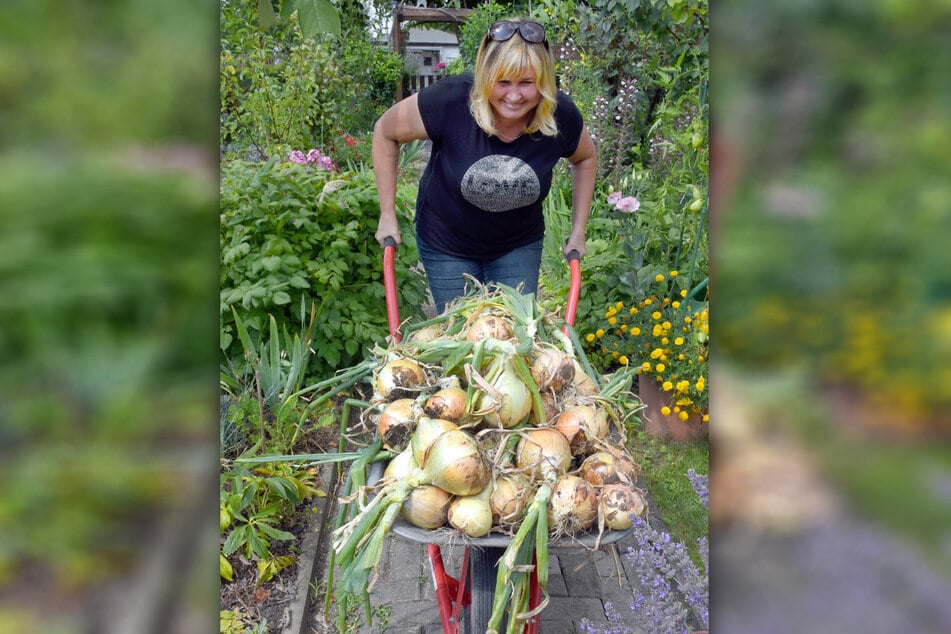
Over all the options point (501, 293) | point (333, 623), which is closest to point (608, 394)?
point (501, 293)

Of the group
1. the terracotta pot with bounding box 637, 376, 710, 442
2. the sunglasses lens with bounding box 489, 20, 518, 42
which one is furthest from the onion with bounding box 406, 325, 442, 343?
the terracotta pot with bounding box 637, 376, 710, 442

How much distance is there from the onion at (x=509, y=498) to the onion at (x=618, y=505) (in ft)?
0.49

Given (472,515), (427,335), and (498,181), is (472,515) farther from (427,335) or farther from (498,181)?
(498,181)

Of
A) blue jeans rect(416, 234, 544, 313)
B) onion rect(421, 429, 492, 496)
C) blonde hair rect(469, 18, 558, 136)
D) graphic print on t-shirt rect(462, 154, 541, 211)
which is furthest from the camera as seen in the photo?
blue jeans rect(416, 234, 544, 313)

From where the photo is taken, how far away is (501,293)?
187 centimetres

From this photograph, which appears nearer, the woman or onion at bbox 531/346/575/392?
onion at bbox 531/346/575/392

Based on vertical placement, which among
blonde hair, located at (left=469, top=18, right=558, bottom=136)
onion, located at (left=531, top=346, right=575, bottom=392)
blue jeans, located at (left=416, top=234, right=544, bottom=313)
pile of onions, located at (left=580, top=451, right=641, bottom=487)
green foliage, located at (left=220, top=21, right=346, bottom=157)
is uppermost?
green foliage, located at (left=220, top=21, right=346, bottom=157)

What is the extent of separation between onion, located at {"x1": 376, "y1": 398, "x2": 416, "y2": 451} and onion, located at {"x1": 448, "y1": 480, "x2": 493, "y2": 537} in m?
0.20

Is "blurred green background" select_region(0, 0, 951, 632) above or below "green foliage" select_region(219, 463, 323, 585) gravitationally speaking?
above

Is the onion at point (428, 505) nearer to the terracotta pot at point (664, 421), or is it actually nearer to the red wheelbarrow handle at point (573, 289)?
the red wheelbarrow handle at point (573, 289)

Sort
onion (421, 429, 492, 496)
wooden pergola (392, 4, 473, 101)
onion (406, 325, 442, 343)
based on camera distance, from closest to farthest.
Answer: onion (421, 429, 492, 496)
onion (406, 325, 442, 343)
wooden pergola (392, 4, 473, 101)

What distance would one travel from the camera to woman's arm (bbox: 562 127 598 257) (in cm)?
266
